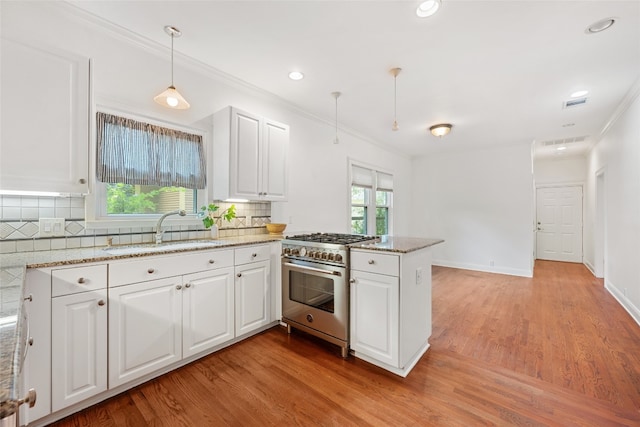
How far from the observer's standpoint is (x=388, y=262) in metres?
2.10

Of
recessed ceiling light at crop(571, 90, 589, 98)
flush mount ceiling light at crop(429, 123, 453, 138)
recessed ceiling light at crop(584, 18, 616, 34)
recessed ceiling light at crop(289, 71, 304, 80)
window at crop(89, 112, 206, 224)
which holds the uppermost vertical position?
recessed ceiling light at crop(289, 71, 304, 80)

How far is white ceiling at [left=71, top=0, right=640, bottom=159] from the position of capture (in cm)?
200

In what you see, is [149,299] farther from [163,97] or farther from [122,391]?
[163,97]

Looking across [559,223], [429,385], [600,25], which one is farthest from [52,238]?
[559,223]

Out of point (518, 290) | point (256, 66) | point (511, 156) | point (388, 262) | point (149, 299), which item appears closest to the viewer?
point (149, 299)

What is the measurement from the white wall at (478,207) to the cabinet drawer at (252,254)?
4933 mm

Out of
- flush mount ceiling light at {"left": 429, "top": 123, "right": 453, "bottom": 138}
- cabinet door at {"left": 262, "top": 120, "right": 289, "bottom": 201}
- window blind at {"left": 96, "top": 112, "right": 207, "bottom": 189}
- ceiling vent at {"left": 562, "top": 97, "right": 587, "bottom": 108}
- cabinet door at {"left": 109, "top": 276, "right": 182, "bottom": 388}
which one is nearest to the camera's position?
cabinet door at {"left": 109, "top": 276, "right": 182, "bottom": 388}

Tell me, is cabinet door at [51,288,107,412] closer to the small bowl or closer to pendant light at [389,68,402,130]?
the small bowl

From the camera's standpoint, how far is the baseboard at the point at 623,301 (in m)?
3.18

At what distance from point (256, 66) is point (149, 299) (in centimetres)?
231

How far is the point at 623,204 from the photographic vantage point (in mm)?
3613

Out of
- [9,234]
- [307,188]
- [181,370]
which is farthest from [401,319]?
[9,234]

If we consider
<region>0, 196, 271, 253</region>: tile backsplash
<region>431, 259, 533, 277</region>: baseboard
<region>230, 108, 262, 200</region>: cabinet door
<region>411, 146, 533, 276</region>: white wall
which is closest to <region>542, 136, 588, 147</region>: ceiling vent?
<region>411, 146, 533, 276</region>: white wall

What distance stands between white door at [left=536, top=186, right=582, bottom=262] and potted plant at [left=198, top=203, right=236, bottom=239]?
7.90 m
